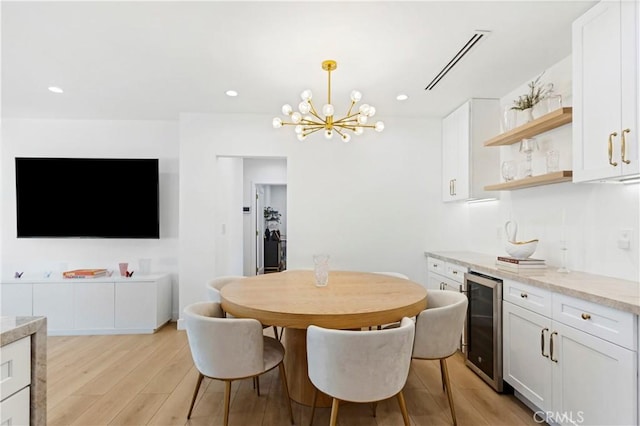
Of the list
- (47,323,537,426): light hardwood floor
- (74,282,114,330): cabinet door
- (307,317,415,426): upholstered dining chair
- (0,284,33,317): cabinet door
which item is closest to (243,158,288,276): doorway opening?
(74,282,114,330): cabinet door

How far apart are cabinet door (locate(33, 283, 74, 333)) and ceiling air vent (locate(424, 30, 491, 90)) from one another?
4360 millimetres

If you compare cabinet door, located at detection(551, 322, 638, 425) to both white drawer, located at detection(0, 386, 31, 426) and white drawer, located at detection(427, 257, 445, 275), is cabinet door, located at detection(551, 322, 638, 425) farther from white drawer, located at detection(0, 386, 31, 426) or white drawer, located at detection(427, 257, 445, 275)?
white drawer, located at detection(0, 386, 31, 426)

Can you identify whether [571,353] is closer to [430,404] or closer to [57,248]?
[430,404]

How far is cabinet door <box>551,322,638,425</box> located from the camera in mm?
1525

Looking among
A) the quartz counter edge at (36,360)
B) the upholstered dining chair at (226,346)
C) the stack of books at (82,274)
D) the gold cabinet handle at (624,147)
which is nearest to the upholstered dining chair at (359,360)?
the upholstered dining chair at (226,346)

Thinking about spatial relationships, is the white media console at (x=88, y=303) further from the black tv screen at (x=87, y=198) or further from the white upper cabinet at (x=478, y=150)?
the white upper cabinet at (x=478, y=150)

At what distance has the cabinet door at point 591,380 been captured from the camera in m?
1.53

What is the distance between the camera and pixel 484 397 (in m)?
2.40

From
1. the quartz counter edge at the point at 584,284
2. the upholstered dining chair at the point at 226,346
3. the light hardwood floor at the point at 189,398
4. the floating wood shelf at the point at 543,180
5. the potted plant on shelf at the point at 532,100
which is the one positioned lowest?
the light hardwood floor at the point at 189,398

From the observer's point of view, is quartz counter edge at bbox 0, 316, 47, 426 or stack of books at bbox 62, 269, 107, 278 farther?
stack of books at bbox 62, 269, 107, 278

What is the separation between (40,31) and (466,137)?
12.1 ft

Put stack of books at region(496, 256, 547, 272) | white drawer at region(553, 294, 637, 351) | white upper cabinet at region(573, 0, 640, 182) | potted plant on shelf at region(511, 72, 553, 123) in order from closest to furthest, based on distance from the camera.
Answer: white drawer at region(553, 294, 637, 351)
white upper cabinet at region(573, 0, 640, 182)
stack of books at region(496, 256, 547, 272)
potted plant on shelf at region(511, 72, 553, 123)

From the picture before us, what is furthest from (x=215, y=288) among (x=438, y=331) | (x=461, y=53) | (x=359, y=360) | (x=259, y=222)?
(x=259, y=222)

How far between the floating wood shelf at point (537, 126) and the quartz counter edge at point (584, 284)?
3.55 ft
